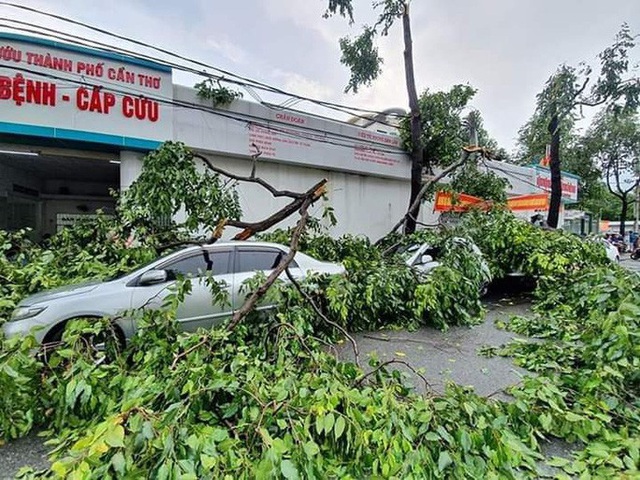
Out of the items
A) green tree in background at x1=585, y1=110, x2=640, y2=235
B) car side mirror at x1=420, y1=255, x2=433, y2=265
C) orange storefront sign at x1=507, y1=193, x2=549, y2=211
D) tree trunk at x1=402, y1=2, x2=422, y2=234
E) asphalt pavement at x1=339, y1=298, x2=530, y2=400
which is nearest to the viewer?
asphalt pavement at x1=339, y1=298, x2=530, y2=400

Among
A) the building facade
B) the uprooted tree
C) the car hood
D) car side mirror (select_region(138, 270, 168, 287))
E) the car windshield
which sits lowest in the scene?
the car hood

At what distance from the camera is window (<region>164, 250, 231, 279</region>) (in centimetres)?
483

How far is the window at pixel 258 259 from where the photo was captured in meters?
5.16

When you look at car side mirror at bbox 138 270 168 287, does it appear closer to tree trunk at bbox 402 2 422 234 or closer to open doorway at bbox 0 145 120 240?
open doorway at bbox 0 145 120 240

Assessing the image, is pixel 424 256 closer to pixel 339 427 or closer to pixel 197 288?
pixel 197 288

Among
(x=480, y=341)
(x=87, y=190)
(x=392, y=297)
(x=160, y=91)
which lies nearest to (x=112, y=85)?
(x=160, y=91)

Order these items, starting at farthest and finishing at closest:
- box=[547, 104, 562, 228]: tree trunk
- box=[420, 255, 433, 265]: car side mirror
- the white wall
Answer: box=[547, 104, 562, 228]: tree trunk
the white wall
box=[420, 255, 433, 265]: car side mirror

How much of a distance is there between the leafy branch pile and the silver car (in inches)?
28.1

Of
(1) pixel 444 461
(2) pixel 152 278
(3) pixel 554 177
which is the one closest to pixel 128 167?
(2) pixel 152 278

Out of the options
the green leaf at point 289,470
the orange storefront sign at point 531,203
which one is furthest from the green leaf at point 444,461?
the orange storefront sign at point 531,203

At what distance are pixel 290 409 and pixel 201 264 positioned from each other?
3.08 meters

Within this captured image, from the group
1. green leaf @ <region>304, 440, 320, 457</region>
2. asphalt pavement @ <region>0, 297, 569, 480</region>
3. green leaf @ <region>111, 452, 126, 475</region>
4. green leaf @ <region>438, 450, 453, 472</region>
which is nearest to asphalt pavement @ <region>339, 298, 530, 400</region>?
asphalt pavement @ <region>0, 297, 569, 480</region>

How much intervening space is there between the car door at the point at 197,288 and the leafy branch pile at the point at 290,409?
0.73 meters

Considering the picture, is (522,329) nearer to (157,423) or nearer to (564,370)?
(564,370)
